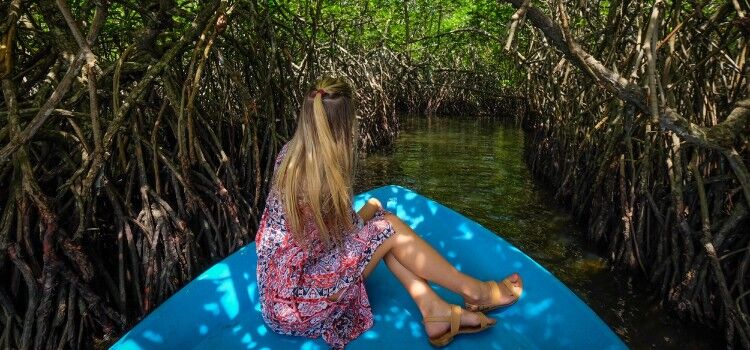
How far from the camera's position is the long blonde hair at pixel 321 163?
197 centimetres

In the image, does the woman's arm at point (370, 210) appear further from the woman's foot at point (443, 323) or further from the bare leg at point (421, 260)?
the woman's foot at point (443, 323)

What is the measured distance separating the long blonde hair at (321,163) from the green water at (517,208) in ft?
6.93

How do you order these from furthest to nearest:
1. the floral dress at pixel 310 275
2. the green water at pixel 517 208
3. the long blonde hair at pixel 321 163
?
the green water at pixel 517 208 → the floral dress at pixel 310 275 → the long blonde hair at pixel 321 163

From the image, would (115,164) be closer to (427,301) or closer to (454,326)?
(427,301)

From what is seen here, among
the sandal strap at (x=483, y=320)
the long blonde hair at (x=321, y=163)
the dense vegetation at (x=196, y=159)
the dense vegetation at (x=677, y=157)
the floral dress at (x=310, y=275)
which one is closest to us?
the long blonde hair at (x=321, y=163)

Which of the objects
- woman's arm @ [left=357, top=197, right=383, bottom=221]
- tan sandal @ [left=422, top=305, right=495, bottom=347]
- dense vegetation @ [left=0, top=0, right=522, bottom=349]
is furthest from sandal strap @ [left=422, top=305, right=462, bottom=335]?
dense vegetation @ [left=0, top=0, right=522, bottom=349]

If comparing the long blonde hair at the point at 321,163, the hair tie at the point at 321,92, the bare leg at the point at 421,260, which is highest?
the hair tie at the point at 321,92

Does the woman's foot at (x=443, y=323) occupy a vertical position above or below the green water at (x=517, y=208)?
above

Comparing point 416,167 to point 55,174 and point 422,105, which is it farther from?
point 422,105

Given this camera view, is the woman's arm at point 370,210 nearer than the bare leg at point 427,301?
No

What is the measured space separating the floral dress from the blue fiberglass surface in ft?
0.27

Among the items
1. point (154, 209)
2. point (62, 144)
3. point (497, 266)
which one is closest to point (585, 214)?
point (497, 266)

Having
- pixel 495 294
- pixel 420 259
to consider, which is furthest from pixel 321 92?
pixel 495 294

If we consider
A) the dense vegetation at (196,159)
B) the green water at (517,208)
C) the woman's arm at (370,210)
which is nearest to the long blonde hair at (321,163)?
the woman's arm at (370,210)
